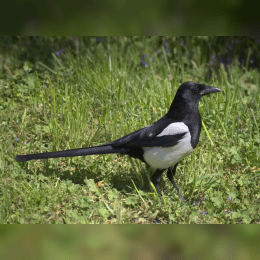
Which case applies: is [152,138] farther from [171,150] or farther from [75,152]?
[75,152]

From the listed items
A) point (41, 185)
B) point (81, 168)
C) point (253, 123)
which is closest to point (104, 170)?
point (81, 168)

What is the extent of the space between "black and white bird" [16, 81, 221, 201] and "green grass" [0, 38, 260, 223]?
235 millimetres

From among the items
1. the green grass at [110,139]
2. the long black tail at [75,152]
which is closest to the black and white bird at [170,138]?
the long black tail at [75,152]

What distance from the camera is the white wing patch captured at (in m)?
2.29

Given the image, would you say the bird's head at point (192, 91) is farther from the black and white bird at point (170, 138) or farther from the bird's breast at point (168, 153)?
the bird's breast at point (168, 153)

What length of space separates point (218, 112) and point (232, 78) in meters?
0.91

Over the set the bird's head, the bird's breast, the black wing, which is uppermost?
the bird's head

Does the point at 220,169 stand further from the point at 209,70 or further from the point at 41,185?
the point at 209,70

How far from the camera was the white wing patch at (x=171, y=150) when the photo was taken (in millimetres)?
2295

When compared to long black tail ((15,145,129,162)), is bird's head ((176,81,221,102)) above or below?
above

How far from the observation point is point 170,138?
2.29 m

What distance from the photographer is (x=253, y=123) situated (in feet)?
11.0

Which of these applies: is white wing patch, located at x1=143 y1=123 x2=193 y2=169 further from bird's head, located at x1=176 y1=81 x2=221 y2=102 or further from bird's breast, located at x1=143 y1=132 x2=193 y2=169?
bird's head, located at x1=176 y1=81 x2=221 y2=102

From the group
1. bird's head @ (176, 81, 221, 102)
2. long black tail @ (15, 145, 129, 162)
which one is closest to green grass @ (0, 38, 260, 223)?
long black tail @ (15, 145, 129, 162)
